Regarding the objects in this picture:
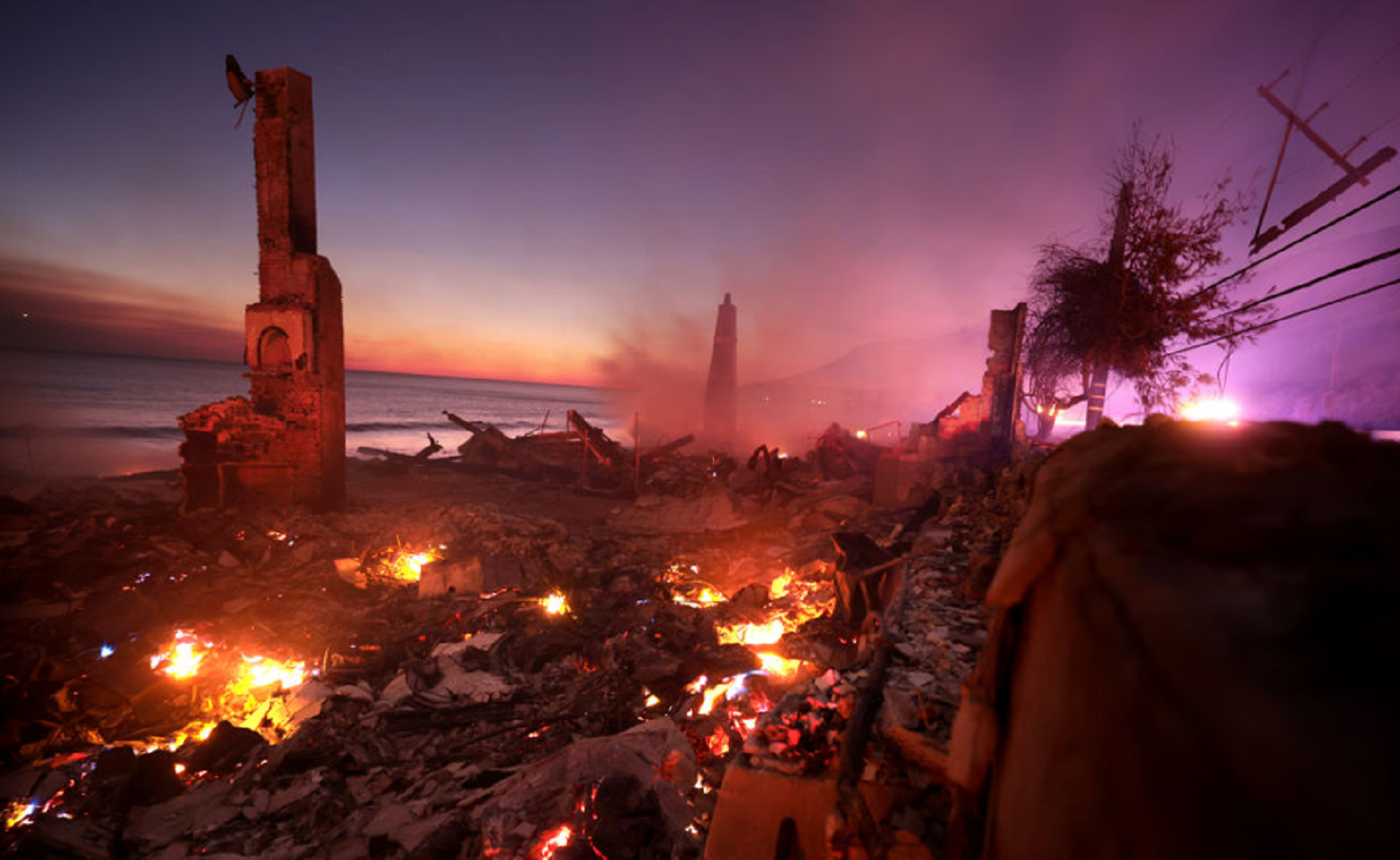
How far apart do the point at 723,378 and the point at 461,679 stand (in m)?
30.8

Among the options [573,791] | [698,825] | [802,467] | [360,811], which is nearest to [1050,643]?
[698,825]

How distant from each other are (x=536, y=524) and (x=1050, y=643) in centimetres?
1214

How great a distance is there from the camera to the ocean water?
984 inches

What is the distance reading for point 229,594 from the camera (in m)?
8.31

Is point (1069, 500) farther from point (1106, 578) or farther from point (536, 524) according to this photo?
point (536, 524)

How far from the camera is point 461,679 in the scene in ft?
22.2

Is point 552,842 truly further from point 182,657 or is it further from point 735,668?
point 182,657

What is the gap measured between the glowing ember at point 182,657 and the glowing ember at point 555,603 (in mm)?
4433

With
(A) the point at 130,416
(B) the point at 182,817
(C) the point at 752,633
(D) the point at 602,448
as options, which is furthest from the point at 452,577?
(A) the point at 130,416

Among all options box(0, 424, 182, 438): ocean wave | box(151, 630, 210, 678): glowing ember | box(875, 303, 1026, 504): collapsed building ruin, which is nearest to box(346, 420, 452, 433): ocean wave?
box(0, 424, 182, 438): ocean wave

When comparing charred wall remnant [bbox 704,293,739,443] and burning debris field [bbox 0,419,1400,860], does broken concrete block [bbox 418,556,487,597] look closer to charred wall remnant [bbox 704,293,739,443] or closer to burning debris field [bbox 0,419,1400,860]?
burning debris field [bbox 0,419,1400,860]

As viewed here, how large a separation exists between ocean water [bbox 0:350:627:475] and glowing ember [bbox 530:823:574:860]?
1259cm

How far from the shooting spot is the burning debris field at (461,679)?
377 centimetres

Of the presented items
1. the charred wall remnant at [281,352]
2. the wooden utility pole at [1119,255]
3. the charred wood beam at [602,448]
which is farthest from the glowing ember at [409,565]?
the wooden utility pole at [1119,255]
